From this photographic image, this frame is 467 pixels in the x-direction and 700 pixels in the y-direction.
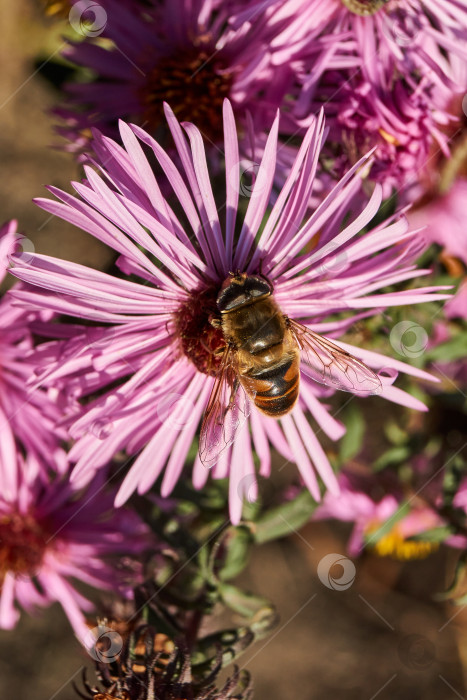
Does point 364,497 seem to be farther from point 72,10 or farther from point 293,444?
point 72,10

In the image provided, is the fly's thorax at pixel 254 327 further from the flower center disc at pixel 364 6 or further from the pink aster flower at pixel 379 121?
the flower center disc at pixel 364 6

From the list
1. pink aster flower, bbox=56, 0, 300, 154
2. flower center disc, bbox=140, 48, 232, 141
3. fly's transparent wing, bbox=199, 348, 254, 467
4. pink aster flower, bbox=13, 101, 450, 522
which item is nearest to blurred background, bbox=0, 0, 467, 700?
pink aster flower, bbox=56, 0, 300, 154

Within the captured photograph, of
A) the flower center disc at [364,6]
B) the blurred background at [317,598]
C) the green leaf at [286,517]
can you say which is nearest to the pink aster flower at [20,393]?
the green leaf at [286,517]

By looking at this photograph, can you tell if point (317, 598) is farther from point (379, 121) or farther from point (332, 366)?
point (379, 121)

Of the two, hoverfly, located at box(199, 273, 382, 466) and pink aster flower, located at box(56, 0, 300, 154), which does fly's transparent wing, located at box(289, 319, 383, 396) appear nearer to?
hoverfly, located at box(199, 273, 382, 466)

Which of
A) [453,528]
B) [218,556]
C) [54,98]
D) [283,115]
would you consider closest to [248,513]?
[218,556]
